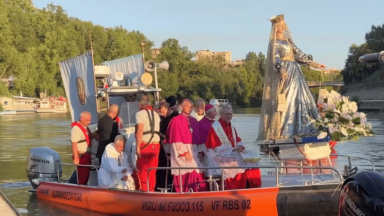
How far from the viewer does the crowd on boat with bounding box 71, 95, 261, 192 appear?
8.74 m

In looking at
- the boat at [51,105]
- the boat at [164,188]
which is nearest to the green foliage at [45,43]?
the boat at [51,105]

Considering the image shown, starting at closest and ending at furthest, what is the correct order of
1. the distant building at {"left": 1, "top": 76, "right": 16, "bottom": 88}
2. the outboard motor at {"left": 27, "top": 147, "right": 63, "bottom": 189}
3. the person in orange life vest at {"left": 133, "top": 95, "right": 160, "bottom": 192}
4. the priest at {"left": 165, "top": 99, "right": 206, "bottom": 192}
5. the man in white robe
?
the priest at {"left": 165, "top": 99, "right": 206, "bottom": 192}
the person in orange life vest at {"left": 133, "top": 95, "right": 160, "bottom": 192}
the man in white robe
the outboard motor at {"left": 27, "top": 147, "right": 63, "bottom": 189}
the distant building at {"left": 1, "top": 76, "right": 16, "bottom": 88}

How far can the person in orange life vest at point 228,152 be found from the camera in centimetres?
866

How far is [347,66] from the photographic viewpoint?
83.8 metres

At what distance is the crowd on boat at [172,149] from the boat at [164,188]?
227mm

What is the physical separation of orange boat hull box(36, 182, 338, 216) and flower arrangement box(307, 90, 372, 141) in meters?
1.22

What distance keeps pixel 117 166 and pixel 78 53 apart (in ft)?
222

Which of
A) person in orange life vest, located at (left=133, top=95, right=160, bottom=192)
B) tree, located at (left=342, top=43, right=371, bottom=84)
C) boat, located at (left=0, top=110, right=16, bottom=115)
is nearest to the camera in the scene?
person in orange life vest, located at (left=133, top=95, right=160, bottom=192)

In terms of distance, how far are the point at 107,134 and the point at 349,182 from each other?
20.7 feet

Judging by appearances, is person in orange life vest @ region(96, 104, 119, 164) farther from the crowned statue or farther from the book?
the crowned statue

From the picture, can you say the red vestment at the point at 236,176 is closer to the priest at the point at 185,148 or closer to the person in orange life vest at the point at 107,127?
the priest at the point at 185,148

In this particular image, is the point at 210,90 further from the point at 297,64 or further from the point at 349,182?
the point at 349,182

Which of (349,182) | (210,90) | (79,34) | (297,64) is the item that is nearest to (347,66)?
(210,90)

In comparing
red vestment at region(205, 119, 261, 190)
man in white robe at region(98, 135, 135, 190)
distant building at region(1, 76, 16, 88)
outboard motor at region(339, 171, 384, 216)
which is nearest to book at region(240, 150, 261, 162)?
red vestment at region(205, 119, 261, 190)
